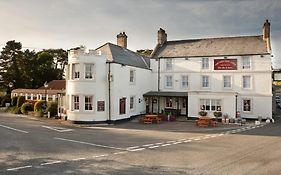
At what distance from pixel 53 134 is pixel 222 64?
2096 cm

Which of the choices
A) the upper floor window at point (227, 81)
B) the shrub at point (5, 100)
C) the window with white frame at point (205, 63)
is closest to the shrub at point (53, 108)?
the window with white frame at point (205, 63)

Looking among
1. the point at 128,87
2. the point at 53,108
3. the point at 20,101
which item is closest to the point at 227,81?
the point at 128,87

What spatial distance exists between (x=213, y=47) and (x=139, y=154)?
2352cm

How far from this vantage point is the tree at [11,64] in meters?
60.5

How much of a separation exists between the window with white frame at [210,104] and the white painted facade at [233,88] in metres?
0.11

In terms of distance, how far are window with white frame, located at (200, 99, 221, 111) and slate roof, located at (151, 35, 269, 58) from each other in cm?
591

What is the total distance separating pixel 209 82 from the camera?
32938 mm

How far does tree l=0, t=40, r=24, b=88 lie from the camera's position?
60.5m

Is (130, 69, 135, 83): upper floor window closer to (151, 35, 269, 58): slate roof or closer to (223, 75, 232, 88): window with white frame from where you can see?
(151, 35, 269, 58): slate roof

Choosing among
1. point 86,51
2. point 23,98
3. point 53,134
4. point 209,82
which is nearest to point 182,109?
point 209,82

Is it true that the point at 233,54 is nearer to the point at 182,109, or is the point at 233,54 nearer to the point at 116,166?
the point at 182,109

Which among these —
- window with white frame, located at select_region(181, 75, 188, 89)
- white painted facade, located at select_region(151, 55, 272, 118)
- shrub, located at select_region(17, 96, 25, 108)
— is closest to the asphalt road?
white painted facade, located at select_region(151, 55, 272, 118)

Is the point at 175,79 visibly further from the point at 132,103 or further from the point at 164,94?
the point at 132,103

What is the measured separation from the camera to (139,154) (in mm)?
13789
